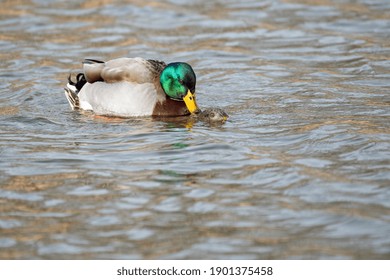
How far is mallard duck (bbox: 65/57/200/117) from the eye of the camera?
10.4 meters

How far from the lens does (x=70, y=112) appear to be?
1098 centimetres

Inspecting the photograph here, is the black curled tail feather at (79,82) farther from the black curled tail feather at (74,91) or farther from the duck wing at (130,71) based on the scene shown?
the duck wing at (130,71)

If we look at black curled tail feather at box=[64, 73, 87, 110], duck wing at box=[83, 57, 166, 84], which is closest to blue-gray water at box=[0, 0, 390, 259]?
black curled tail feather at box=[64, 73, 87, 110]

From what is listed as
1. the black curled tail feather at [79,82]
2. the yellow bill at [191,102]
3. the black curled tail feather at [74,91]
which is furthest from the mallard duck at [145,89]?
the black curled tail feather at [79,82]

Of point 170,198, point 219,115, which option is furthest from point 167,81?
point 170,198

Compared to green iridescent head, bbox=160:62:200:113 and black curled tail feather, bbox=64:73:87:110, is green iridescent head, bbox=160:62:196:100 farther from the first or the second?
black curled tail feather, bbox=64:73:87:110

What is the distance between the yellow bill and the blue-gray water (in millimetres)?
210

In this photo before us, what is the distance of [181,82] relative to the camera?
1034 cm

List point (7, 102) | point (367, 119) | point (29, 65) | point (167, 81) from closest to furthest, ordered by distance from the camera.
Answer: point (367, 119) → point (167, 81) → point (7, 102) → point (29, 65)

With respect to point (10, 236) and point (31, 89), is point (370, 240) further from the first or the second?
point (31, 89)

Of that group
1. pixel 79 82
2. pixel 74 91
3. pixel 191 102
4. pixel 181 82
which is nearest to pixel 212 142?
pixel 191 102

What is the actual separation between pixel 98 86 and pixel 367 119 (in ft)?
10.7

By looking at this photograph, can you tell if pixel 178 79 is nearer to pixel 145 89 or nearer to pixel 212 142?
pixel 145 89

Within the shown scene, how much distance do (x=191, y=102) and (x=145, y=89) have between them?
1.98ft
